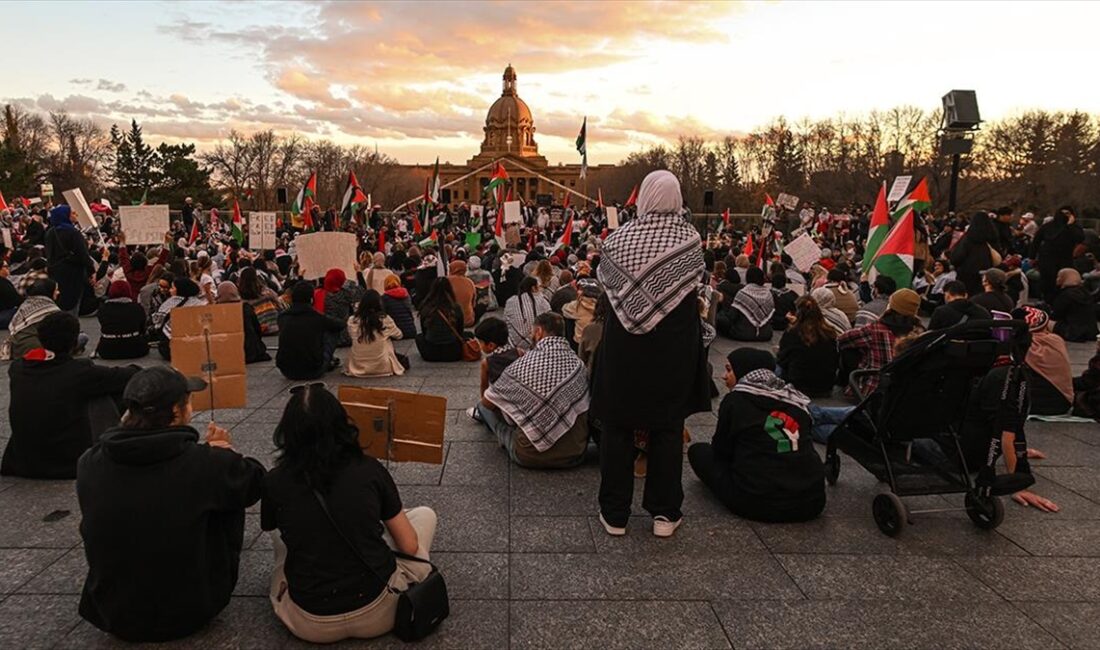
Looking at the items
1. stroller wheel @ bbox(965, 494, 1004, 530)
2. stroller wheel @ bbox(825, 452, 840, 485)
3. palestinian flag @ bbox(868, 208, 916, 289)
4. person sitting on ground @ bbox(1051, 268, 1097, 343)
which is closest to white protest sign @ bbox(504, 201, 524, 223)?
palestinian flag @ bbox(868, 208, 916, 289)

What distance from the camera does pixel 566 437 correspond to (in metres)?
5.54

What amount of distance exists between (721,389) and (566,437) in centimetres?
373


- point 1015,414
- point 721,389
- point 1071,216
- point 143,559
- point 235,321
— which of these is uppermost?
point 1071,216

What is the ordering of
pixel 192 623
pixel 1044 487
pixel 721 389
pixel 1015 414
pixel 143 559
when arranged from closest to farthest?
pixel 143 559 < pixel 192 623 < pixel 1015 414 < pixel 1044 487 < pixel 721 389

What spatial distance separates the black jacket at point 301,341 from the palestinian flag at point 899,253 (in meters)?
7.03

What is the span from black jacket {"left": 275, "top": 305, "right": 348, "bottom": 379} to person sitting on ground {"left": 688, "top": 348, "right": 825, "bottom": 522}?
5572 mm

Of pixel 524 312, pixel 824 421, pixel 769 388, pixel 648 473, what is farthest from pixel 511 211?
pixel 648 473

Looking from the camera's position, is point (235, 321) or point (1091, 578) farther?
point (235, 321)

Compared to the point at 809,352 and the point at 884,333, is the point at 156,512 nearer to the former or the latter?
the point at 884,333

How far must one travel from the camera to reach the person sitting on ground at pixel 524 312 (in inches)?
344

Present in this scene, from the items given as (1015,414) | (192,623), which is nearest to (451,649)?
(192,623)

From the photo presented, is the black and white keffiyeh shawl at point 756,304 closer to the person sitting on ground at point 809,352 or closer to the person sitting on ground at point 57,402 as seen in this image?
the person sitting on ground at point 809,352

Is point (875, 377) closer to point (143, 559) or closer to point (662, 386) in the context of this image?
point (662, 386)

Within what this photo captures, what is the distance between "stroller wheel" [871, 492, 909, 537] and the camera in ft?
14.5
